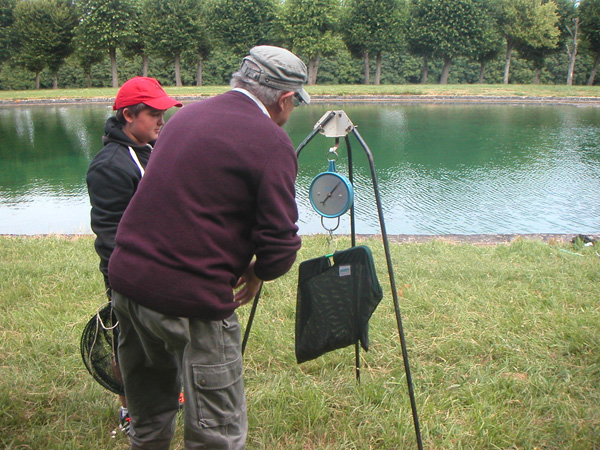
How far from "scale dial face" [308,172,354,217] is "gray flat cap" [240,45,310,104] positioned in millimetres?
627

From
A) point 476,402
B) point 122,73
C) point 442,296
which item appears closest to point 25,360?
point 476,402

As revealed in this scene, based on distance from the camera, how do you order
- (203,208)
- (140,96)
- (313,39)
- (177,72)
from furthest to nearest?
(313,39)
(177,72)
(140,96)
(203,208)

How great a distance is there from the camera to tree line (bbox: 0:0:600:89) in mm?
39875

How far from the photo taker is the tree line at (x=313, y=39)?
39.9 m

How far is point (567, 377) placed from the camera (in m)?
2.92

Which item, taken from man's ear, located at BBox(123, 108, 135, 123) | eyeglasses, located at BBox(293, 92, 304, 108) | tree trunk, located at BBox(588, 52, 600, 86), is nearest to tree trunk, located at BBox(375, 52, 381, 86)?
tree trunk, located at BBox(588, 52, 600, 86)

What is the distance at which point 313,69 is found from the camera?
42.3m

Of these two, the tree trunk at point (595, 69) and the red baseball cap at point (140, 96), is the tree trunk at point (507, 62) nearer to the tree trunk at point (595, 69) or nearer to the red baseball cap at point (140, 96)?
the tree trunk at point (595, 69)

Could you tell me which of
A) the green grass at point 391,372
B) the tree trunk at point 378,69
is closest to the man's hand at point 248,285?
the green grass at point 391,372

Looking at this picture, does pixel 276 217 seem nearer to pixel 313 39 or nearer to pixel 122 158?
pixel 122 158

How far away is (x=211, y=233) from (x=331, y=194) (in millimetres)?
907

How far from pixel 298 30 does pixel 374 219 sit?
114ft

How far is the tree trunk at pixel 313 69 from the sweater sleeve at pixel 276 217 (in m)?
40.7

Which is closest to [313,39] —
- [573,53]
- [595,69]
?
[573,53]
